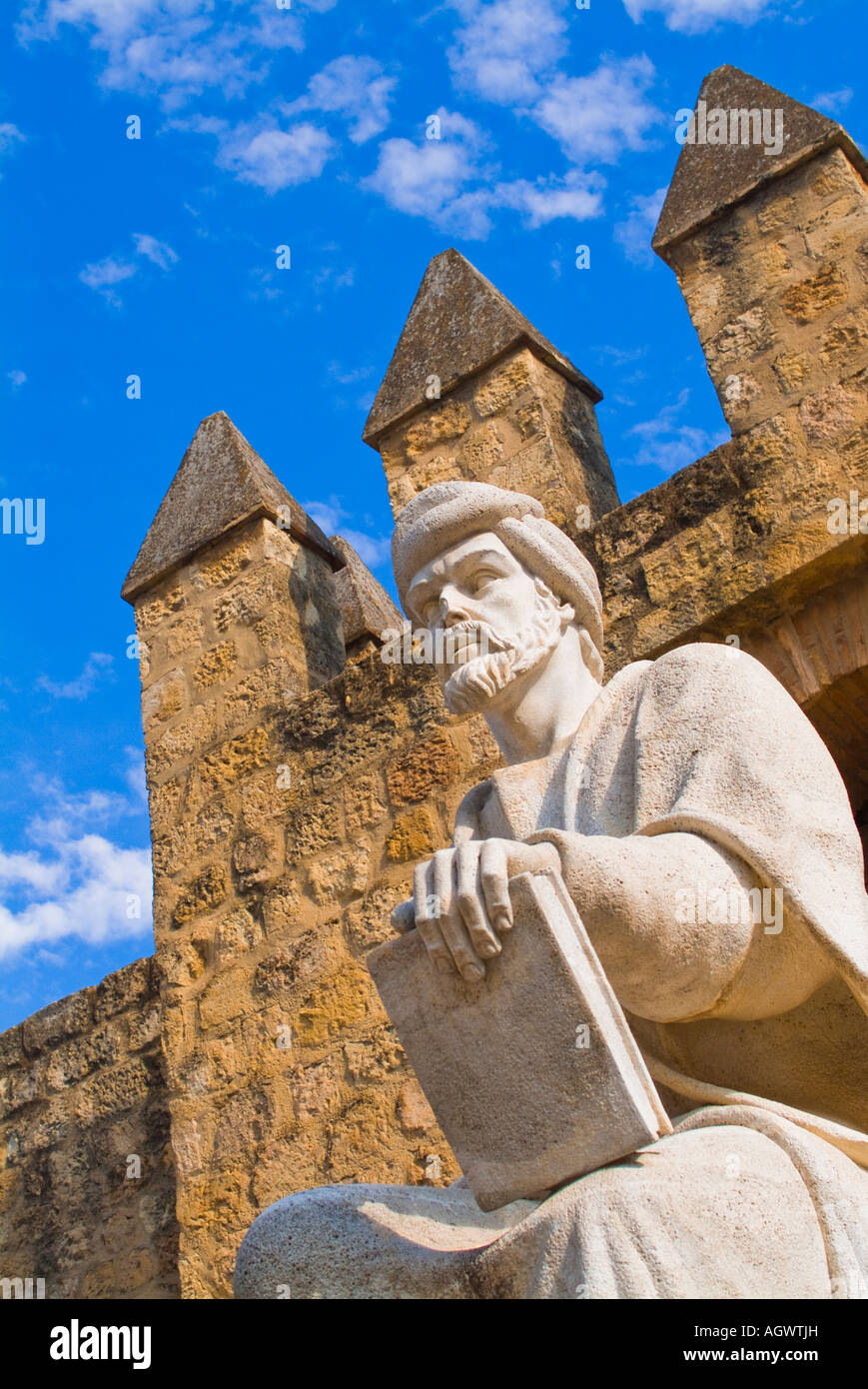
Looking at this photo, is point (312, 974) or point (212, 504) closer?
point (312, 974)

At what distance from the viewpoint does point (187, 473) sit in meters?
5.86

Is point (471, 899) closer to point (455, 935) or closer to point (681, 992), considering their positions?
point (455, 935)

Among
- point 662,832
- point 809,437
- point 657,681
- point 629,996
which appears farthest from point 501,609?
point 809,437

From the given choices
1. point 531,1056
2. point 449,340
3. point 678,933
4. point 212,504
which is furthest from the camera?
point 212,504

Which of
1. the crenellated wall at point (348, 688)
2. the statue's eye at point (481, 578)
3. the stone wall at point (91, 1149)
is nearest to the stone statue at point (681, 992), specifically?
the statue's eye at point (481, 578)

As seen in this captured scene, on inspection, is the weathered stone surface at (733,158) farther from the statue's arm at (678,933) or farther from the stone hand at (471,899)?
the stone hand at (471,899)

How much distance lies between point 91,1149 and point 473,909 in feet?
12.5

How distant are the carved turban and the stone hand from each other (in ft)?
3.25

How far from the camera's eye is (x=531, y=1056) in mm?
1939

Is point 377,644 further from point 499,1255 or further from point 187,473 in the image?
point 499,1255

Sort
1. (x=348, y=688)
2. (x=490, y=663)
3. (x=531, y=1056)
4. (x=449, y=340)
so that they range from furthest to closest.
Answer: (x=449, y=340), (x=348, y=688), (x=490, y=663), (x=531, y=1056)

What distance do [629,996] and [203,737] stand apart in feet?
11.1

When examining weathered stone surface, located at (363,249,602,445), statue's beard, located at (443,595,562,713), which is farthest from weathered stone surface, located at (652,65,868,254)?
statue's beard, located at (443,595,562,713)

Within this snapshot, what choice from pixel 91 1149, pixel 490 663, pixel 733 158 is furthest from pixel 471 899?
pixel 91 1149
